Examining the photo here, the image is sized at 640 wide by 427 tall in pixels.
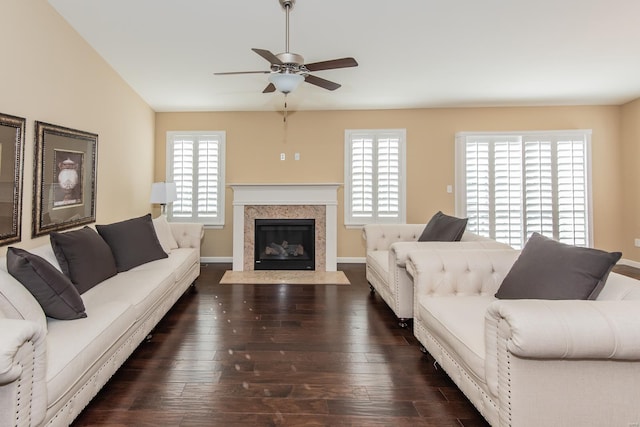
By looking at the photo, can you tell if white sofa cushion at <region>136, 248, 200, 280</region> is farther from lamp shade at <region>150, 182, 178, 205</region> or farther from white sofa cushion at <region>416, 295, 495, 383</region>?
white sofa cushion at <region>416, 295, 495, 383</region>

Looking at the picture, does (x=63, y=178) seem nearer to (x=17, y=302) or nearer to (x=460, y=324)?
(x=17, y=302)

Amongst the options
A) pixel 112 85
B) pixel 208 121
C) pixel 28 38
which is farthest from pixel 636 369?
pixel 208 121

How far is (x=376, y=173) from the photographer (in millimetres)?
5422

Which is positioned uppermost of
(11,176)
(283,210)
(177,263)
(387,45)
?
(387,45)

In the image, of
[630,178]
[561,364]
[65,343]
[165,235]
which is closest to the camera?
[561,364]

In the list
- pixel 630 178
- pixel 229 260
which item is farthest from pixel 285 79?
pixel 630 178

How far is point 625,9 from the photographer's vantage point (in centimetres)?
294

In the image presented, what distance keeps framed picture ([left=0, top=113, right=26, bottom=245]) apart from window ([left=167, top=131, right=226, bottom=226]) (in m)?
2.73

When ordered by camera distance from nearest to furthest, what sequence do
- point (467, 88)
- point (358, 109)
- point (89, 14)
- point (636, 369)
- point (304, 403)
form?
point (636, 369)
point (304, 403)
point (89, 14)
point (467, 88)
point (358, 109)

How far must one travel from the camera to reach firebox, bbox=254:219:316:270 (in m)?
5.17

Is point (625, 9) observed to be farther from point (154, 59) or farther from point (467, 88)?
point (154, 59)

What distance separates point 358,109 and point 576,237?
3.97 meters

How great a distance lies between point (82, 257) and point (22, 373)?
1492 millimetres

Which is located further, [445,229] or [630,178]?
[630,178]
